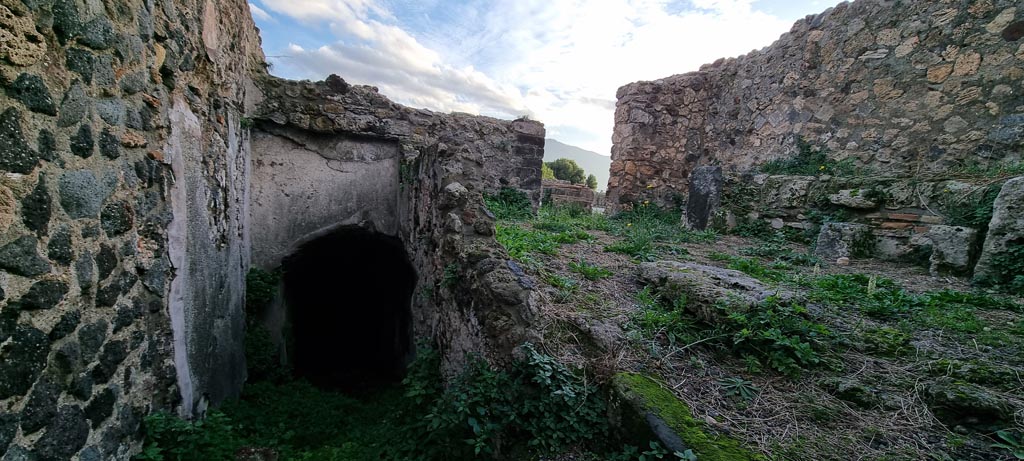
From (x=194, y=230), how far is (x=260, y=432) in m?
1.89

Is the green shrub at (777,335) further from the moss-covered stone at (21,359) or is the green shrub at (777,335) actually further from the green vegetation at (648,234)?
the moss-covered stone at (21,359)

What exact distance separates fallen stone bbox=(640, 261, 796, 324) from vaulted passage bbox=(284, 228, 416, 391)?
132 inches

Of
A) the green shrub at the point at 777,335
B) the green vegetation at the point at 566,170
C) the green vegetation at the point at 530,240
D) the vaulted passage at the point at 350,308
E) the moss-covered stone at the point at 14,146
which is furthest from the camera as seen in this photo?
the green vegetation at the point at 566,170

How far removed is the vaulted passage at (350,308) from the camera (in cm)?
598

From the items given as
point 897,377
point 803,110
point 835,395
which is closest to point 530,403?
point 835,395

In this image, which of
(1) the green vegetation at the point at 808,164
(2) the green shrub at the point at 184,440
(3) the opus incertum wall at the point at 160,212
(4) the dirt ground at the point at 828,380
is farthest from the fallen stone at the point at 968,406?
(1) the green vegetation at the point at 808,164

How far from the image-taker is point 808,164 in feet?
21.8

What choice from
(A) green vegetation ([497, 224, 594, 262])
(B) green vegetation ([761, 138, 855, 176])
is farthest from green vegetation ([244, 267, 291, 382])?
(B) green vegetation ([761, 138, 855, 176])

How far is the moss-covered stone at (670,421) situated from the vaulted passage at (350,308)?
3978 millimetres

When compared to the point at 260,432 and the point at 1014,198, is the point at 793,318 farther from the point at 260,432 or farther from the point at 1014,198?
the point at 260,432

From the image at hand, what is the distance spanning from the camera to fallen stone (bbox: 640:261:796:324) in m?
2.75

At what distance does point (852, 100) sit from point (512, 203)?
5279 millimetres

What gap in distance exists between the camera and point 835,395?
2.11 meters

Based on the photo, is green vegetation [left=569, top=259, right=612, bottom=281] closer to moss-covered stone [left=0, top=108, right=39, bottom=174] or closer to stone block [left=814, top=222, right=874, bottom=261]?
stone block [left=814, top=222, right=874, bottom=261]
